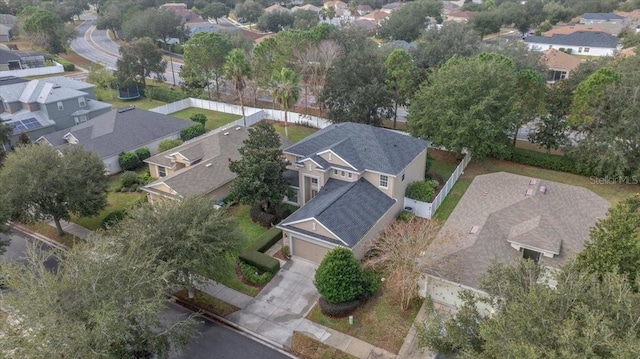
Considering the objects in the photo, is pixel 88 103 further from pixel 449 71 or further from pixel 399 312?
pixel 399 312

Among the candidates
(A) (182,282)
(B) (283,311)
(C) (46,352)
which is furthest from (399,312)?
(C) (46,352)

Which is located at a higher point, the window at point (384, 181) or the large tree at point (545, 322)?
the large tree at point (545, 322)

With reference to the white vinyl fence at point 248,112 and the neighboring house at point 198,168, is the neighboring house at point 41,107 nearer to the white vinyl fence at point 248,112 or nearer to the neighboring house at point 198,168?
the white vinyl fence at point 248,112

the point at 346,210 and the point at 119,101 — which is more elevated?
the point at 346,210

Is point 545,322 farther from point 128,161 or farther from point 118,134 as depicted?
point 118,134

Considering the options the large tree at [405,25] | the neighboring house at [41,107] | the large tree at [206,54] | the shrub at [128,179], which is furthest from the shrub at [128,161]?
the large tree at [405,25]

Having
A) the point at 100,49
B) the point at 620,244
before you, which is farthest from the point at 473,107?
the point at 100,49

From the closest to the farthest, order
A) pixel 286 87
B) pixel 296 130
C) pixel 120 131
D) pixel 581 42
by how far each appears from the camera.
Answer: pixel 286 87 < pixel 120 131 < pixel 296 130 < pixel 581 42
